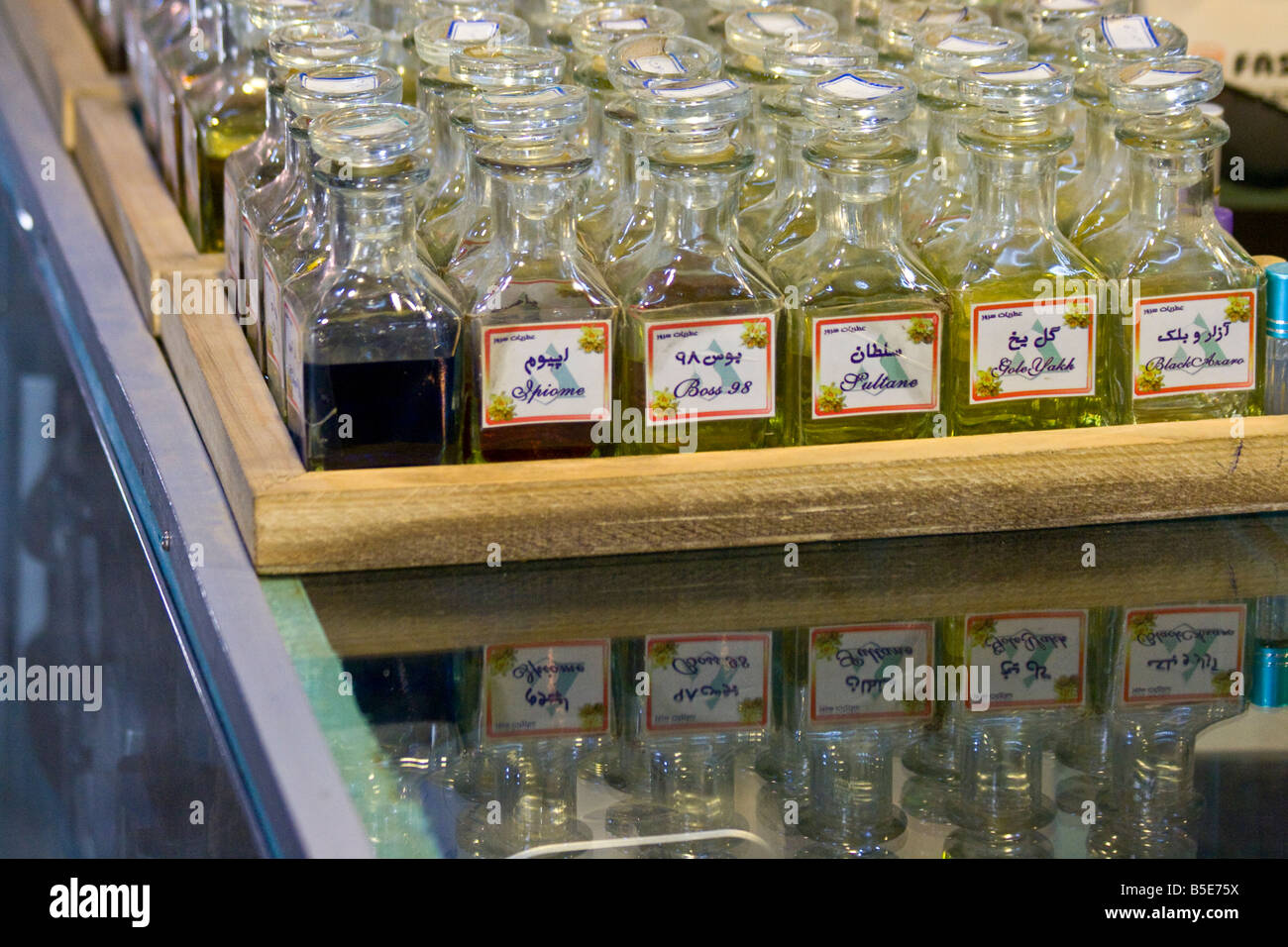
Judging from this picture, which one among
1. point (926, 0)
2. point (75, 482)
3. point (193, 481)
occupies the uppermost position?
point (926, 0)

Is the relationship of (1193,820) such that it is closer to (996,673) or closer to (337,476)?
(996,673)

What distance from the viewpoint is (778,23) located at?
4.52 ft

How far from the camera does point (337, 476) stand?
1071 mm

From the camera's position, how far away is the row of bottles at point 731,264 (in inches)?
42.9

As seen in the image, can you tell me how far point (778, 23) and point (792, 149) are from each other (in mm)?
174

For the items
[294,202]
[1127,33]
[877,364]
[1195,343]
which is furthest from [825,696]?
[1127,33]

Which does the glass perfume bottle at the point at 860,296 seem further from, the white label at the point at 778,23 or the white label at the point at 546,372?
the white label at the point at 778,23

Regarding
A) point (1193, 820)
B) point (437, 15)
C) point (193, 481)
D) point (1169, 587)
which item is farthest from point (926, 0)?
point (1193, 820)

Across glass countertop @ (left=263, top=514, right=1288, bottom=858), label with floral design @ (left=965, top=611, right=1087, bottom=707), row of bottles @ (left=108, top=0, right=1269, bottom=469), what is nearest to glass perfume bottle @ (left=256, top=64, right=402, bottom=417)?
row of bottles @ (left=108, top=0, right=1269, bottom=469)

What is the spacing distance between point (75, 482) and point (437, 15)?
0.44 metres

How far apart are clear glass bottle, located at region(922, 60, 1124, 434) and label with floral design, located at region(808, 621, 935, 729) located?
0.19 metres

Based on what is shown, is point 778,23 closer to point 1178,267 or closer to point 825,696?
point 1178,267
